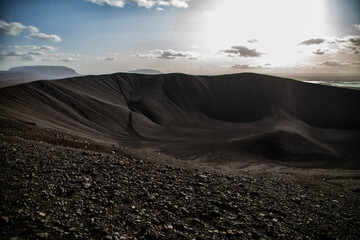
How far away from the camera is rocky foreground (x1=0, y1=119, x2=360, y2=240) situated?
5.20 meters

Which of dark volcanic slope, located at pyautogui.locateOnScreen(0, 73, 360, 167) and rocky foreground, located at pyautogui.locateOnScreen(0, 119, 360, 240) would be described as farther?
dark volcanic slope, located at pyautogui.locateOnScreen(0, 73, 360, 167)

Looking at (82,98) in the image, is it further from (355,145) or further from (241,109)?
(355,145)

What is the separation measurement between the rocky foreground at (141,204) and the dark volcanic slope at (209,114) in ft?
76.9

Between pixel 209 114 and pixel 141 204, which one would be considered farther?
pixel 209 114

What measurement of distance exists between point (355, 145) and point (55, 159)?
66.0m

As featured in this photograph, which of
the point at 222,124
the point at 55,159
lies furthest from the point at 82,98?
the point at 55,159

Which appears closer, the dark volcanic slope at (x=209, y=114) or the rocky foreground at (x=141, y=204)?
the rocky foreground at (x=141, y=204)

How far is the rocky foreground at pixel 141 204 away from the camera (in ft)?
17.0

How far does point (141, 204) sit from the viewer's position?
676 cm

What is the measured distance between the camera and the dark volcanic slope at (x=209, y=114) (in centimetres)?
4009

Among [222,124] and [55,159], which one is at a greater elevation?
[55,159]

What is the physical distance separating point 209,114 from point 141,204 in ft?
235

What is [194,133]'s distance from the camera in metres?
57.9

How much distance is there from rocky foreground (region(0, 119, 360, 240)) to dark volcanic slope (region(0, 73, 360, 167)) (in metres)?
23.4
